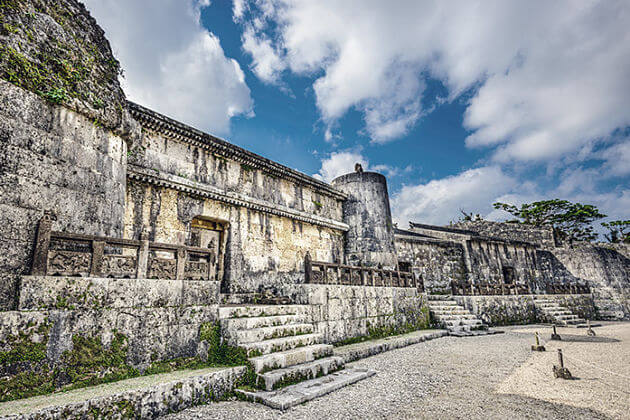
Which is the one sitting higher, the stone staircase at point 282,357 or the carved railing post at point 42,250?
the carved railing post at point 42,250

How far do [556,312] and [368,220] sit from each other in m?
12.1

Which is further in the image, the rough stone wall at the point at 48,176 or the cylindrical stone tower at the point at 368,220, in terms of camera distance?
the cylindrical stone tower at the point at 368,220

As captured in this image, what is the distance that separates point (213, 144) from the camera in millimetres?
10062

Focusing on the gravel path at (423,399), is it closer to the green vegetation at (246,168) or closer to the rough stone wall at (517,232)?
the green vegetation at (246,168)

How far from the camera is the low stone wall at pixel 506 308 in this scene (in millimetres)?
14453

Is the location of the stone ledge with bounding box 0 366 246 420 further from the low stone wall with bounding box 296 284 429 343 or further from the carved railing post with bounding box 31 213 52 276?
the low stone wall with bounding box 296 284 429 343

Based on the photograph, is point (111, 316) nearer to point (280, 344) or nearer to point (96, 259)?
point (96, 259)

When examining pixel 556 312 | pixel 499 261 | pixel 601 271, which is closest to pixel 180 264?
pixel 556 312

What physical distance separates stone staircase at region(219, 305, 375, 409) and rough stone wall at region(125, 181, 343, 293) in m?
2.51

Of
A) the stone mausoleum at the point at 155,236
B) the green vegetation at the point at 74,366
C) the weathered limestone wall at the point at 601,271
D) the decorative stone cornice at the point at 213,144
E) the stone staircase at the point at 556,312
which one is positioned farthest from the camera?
the weathered limestone wall at the point at 601,271

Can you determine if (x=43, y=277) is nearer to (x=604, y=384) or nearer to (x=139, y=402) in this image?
(x=139, y=402)

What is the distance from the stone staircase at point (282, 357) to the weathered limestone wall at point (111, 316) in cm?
62

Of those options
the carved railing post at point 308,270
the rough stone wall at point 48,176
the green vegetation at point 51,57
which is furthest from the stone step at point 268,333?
the green vegetation at point 51,57

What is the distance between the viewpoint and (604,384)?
5.10 meters
